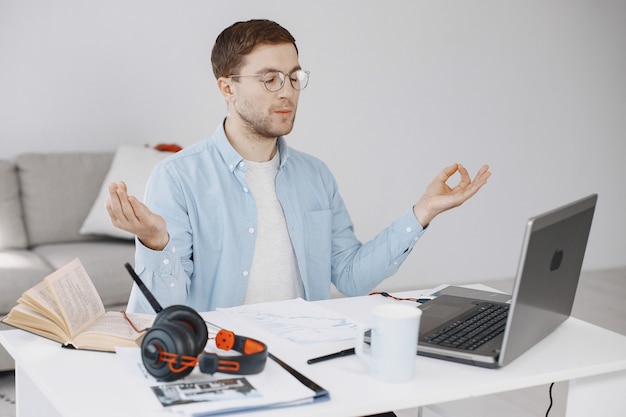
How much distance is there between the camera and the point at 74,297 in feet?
4.84

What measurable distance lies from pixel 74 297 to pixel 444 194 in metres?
0.86

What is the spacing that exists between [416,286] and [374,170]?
73 cm

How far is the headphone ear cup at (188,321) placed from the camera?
4.11ft

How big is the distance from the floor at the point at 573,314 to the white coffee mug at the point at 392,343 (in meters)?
0.62

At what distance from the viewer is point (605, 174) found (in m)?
5.34

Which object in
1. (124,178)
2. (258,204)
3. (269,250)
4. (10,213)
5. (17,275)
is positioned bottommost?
(17,275)

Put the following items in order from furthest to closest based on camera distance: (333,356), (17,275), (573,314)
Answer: (573,314) → (17,275) → (333,356)

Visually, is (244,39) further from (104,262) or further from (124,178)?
(124,178)

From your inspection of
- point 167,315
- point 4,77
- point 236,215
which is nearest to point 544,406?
point 236,215

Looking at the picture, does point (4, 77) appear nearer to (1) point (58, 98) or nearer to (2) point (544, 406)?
(1) point (58, 98)

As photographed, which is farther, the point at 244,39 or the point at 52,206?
the point at 52,206

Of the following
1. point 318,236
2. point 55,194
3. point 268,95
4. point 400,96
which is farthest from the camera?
point 400,96

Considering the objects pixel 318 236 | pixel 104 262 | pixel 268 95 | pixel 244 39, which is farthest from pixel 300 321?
pixel 104 262

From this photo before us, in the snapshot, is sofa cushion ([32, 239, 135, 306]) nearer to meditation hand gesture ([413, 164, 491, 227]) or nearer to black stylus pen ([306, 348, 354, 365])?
meditation hand gesture ([413, 164, 491, 227])
